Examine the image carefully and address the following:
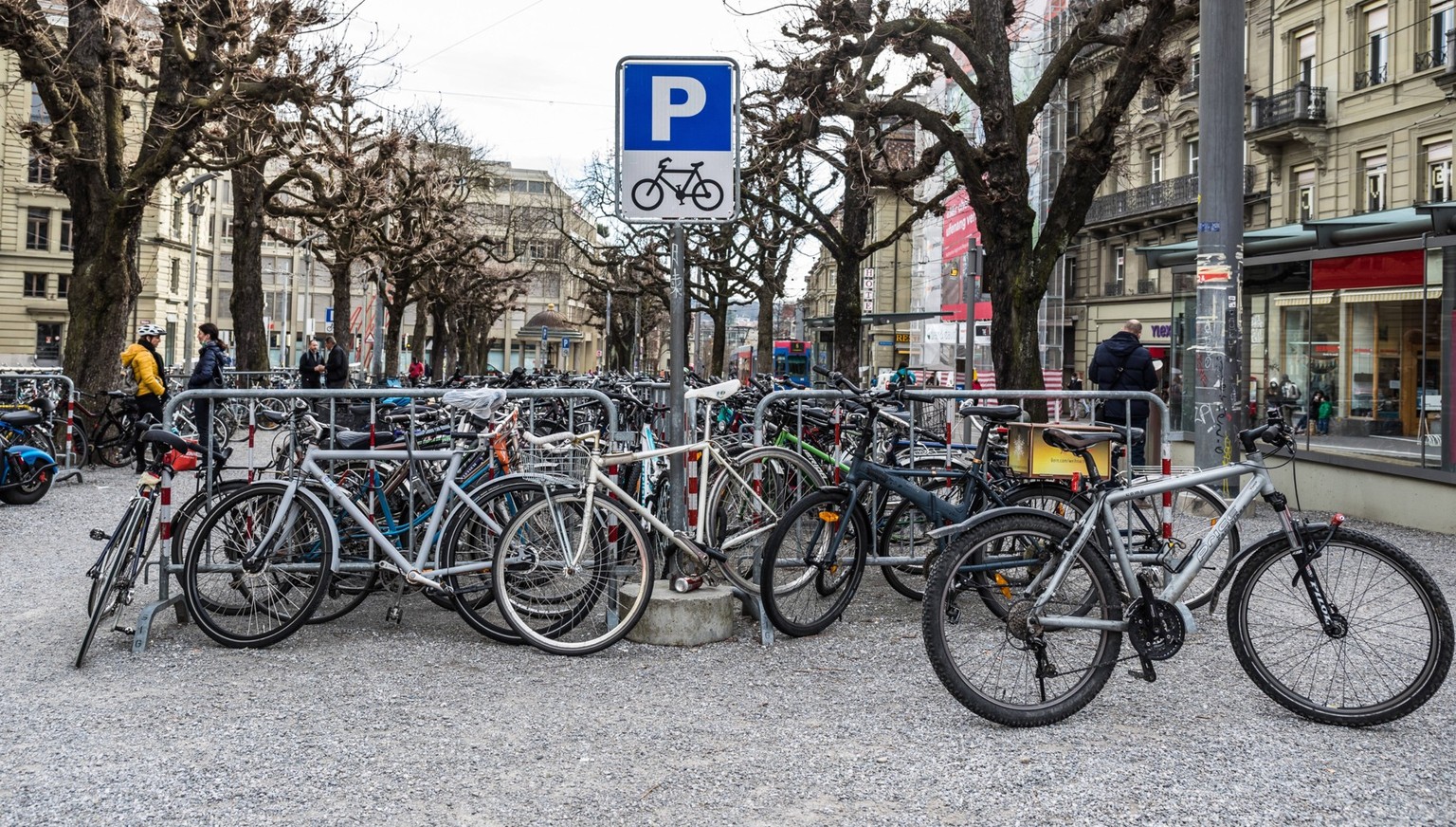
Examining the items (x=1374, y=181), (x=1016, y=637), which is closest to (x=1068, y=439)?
(x=1016, y=637)

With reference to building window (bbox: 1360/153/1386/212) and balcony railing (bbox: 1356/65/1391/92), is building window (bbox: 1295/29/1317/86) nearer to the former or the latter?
balcony railing (bbox: 1356/65/1391/92)

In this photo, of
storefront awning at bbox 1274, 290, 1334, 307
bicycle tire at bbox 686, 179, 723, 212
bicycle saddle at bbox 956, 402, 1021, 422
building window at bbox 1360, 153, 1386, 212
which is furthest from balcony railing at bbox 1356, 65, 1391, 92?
bicycle tire at bbox 686, 179, 723, 212

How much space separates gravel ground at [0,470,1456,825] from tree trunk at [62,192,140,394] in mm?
12566

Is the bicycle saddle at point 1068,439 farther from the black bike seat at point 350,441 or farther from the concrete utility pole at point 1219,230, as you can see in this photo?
the concrete utility pole at point 1219,230

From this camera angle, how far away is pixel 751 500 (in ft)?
22.6

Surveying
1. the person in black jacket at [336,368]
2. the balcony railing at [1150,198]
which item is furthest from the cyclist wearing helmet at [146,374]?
the balcony railing at [1150,198]

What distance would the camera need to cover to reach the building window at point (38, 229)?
66.1 m

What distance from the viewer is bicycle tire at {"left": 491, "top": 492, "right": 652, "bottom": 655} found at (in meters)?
6.15

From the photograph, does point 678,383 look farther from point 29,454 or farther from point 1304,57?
point 1304,57

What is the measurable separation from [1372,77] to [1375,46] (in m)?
0.74

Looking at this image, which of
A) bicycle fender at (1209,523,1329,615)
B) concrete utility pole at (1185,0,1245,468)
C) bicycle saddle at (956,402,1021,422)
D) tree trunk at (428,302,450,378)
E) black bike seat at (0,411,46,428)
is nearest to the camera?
bicycle fender at (1209,523,1329,615)

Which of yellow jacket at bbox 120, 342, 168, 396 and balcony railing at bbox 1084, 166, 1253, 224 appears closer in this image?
yellow jacket at bbox 120, 342, 168, 396

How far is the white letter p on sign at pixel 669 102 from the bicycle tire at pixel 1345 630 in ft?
11.7

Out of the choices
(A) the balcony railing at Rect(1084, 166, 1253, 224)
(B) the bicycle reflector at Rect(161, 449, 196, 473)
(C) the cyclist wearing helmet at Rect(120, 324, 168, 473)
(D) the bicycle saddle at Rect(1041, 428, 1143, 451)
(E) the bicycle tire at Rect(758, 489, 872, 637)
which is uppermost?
(A) the balcony railing at Rect(1084, 166, 1253, 224)
